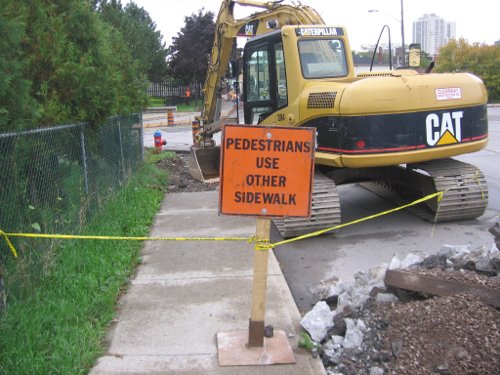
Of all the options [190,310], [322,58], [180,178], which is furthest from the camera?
[180,178]

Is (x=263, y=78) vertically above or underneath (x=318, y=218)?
above

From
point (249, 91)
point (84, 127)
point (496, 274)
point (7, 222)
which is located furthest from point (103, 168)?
point (496, 274)

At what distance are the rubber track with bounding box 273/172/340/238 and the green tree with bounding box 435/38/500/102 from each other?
43.5 m

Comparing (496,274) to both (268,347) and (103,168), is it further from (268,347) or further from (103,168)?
(103,168)

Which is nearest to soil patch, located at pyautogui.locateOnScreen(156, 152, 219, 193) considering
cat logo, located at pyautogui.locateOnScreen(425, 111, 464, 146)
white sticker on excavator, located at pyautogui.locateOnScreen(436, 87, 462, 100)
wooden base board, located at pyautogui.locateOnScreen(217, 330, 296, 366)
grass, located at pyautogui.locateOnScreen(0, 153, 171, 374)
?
grass, located at pyautogui.locateOnScreen(0, 153, 171, 374)

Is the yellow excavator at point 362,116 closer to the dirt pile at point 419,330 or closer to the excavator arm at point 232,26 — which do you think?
the excavator arm at point 232,26

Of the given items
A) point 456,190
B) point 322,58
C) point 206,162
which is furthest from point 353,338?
point 206,162

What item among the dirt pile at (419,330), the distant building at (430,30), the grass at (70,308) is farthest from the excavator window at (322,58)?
the distant building at (430,30)

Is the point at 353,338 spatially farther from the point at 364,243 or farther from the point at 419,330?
the point at 364,243

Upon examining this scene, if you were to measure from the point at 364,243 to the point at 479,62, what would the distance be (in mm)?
46714

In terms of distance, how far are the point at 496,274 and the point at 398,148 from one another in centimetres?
293

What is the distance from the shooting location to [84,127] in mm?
7148

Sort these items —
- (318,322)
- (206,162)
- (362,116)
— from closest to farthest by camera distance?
(318,322) → (362,116) → (206,162)

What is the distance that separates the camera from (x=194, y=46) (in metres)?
49.6
